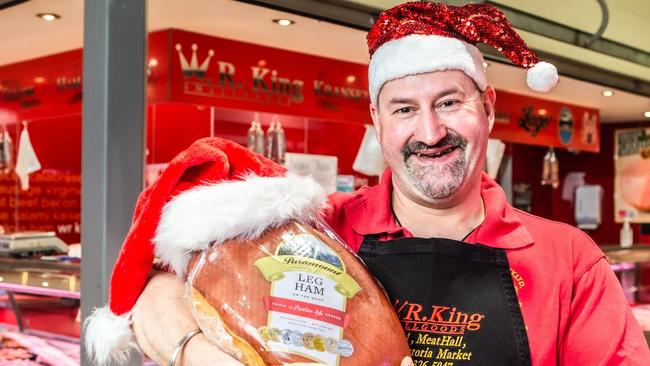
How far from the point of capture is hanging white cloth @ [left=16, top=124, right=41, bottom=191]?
6.70 meters

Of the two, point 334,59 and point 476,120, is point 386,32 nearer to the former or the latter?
point 476,120

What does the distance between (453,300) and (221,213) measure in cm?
51

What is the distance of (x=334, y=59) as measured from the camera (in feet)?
20.3

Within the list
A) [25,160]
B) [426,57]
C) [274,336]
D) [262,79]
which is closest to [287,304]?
[274,336]

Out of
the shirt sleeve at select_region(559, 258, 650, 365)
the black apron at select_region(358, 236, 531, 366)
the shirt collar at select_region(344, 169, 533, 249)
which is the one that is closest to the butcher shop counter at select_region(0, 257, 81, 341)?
the shirt collar at select_region(344, 169, 533, 249)

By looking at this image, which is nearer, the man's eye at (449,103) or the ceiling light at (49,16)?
the man's eye at (449,103)

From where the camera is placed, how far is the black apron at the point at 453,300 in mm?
1380

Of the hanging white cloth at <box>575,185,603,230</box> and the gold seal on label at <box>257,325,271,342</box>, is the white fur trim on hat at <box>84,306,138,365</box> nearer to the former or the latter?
the gold seal on label at <box>257,325,271,342</box>

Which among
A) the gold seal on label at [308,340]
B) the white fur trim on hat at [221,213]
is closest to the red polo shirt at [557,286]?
the white fur trim on hat at [221,213]

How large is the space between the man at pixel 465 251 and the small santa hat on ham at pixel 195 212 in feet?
0.80

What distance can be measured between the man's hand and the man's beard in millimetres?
501

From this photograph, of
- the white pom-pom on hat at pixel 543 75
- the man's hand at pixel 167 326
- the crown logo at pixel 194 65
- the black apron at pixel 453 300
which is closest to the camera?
the man's hand at pixel 167 326

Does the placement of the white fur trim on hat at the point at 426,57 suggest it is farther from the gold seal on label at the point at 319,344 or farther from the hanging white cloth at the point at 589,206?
the hanging white cloth at the point at 589,206

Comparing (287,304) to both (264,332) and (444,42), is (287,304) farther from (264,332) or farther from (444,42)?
(444,42)
